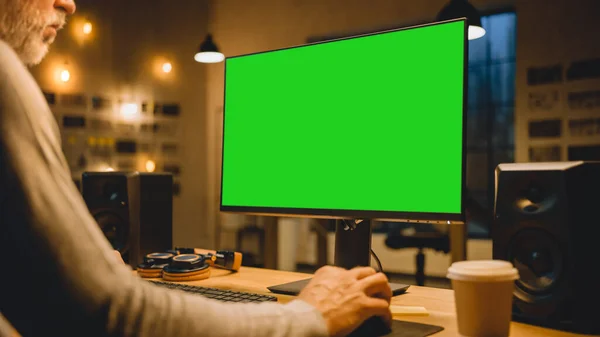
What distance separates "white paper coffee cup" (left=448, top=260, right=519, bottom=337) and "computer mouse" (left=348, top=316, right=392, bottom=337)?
12 centimetres

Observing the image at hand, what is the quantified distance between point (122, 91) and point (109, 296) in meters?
5.55

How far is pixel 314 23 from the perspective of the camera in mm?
6230

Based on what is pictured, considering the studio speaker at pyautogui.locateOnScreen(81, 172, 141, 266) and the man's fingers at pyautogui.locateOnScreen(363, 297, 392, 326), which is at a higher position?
the studio speaker at pyautogui.locateOnScreen(81, 172, 141, 266)

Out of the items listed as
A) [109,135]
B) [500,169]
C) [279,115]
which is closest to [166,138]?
[109,135]

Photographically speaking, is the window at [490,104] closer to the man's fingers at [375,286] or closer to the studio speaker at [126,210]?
A: the studio speaker at [126,210]

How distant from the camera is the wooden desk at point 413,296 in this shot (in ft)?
2.84

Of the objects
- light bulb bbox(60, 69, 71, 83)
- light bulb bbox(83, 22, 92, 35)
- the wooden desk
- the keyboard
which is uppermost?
light bulb bbox(83, 22, 92, 35)

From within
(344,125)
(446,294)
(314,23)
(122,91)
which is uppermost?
(314,23)

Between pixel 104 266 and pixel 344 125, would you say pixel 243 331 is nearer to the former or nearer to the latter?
pixel 104 266

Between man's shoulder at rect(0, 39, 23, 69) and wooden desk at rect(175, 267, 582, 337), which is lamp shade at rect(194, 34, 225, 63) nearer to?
wooden desk at rect(175, 267, 582, 337)

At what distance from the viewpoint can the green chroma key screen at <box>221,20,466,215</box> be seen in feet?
3.40

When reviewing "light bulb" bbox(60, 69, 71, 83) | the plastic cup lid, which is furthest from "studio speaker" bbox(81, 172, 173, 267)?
"light bulb" bbox(60, 69, 71, 83)

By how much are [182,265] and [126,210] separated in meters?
0.35

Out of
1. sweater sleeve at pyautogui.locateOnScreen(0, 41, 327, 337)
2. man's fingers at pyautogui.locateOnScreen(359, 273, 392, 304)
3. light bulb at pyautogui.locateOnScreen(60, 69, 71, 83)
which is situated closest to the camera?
sweater sleeve at pyautogui.locateOnScreen(0, 41, 327, 337)
